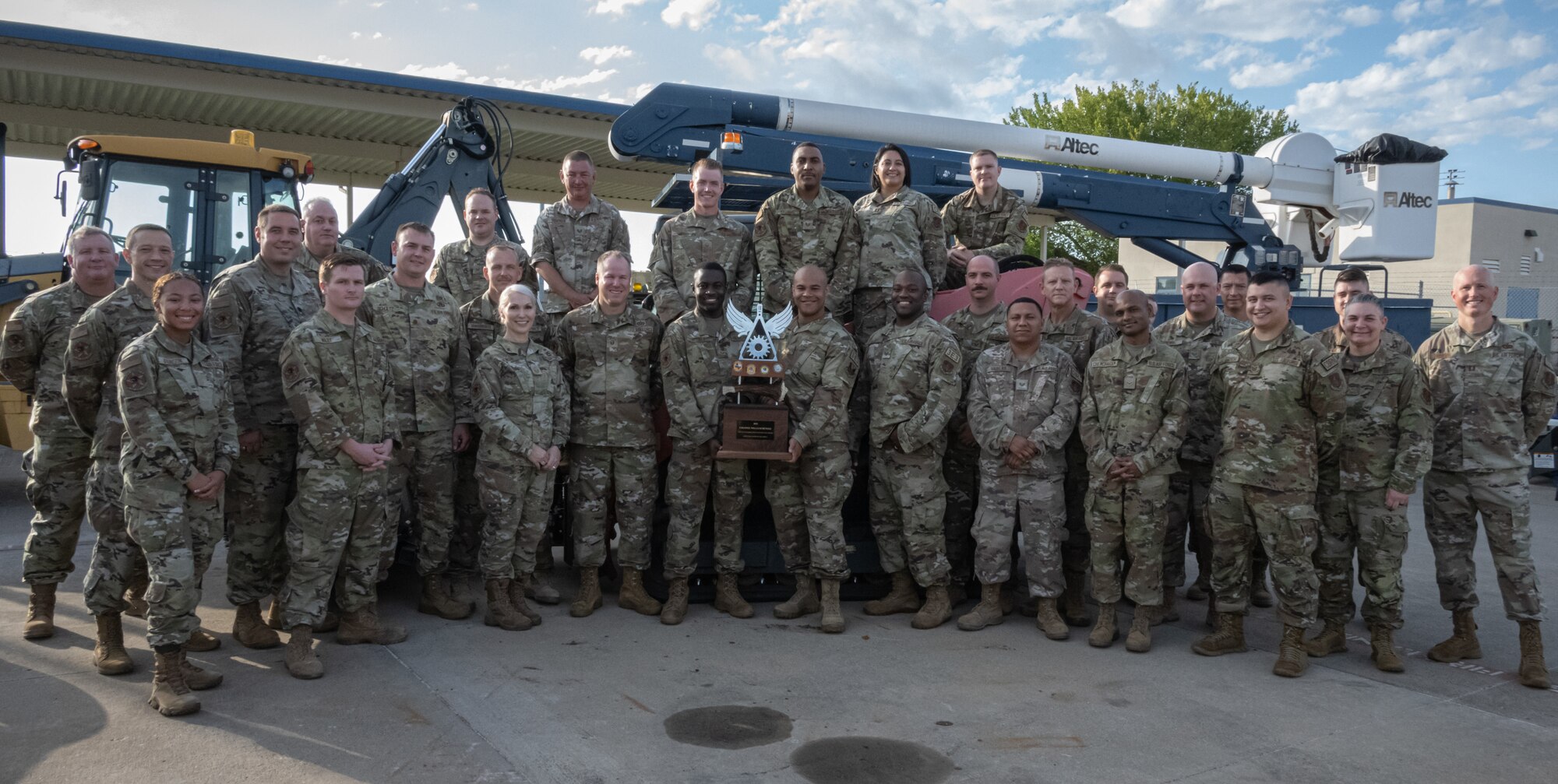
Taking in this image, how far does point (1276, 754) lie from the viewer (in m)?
3.82

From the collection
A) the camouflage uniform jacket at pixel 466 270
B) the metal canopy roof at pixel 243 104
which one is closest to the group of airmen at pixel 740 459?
the camouflage uniform jacket at pixel 466 270

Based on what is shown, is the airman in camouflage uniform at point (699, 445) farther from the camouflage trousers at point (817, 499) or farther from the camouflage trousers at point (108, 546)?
the camouflage trousers at point (108, 546)

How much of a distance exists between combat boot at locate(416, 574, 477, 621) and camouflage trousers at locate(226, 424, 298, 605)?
2.62ft

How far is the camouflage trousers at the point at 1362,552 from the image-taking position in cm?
495

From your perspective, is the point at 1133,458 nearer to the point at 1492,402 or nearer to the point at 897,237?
the point at 1492,402

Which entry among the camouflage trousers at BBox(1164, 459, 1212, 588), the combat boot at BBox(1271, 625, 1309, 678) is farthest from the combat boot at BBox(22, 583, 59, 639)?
the combat boot at BBox(1271, 625, 1309, 678)

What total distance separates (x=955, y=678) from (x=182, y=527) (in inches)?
130

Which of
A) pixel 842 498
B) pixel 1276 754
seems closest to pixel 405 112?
pixel 842 498

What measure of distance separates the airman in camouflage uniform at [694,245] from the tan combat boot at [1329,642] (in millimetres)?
3624

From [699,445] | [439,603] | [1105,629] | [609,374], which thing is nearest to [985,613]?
[1105,629]

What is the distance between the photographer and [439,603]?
5488 mm

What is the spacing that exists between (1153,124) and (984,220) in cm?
2313

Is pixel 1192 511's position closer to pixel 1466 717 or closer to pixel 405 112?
pixel 1466 717

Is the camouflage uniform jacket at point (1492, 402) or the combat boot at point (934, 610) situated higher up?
the camouflage uniform jacket at point (1492, 402)
